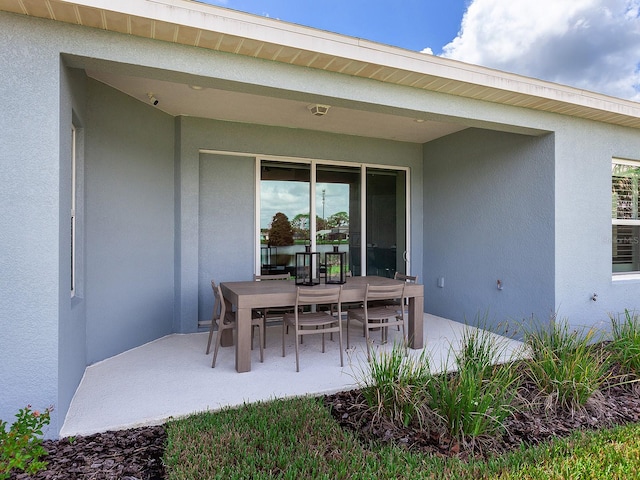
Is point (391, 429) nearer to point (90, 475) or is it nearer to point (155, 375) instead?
point (90, 475)

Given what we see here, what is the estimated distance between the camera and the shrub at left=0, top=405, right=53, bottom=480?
6.77 ft

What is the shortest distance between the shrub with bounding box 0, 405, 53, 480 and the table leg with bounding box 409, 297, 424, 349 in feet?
11.9

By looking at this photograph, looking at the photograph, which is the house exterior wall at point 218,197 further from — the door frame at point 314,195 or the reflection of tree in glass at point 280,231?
the reflection of tree in glass at point 280,231

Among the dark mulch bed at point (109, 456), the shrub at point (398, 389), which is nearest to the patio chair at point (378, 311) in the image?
the shrub at point (398, 389)

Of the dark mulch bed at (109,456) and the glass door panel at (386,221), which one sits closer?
the dark mulch bed at (109,456)

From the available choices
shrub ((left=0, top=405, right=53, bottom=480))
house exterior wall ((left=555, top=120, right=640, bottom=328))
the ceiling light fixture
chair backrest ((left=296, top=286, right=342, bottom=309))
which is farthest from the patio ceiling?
shrub ((left=0, top=405, right=53, bottom=480))

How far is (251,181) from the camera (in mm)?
5844

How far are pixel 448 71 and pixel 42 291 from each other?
3.85 metres

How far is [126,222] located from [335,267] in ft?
8.43

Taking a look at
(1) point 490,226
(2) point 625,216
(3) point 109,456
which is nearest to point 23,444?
(3) point 109,456

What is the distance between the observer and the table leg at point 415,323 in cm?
465

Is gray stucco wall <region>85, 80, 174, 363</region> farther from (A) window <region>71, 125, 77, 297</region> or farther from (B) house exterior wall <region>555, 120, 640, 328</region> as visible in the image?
(B) house exterior wall <region>555, 120, 640, 328</region>

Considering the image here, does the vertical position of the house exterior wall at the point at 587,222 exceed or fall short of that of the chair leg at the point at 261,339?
it exceeds it

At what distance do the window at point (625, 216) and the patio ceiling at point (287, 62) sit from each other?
2.39 ft
